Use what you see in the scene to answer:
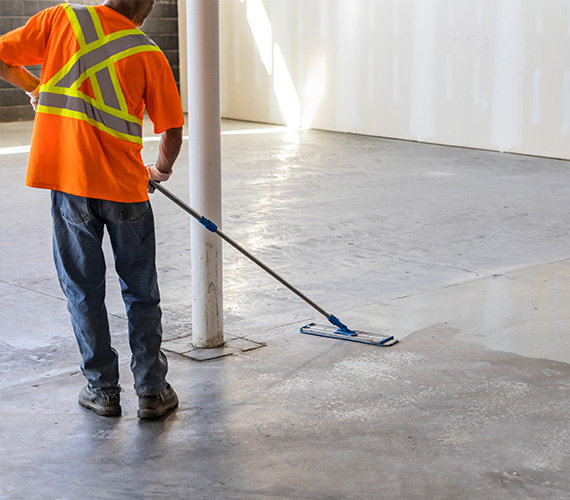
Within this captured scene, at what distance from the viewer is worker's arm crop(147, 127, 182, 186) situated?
3.05 metres

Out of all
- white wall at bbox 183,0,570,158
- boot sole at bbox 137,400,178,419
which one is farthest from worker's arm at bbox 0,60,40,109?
white wall at bbox 183,0,570,158

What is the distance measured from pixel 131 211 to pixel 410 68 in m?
9.00

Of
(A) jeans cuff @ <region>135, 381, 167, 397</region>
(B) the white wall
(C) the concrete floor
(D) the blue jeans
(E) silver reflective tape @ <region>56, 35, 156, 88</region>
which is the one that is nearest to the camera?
(C) the concrete floor

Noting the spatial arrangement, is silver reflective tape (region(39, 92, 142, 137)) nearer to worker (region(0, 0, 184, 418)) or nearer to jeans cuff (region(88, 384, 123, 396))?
worker (region(0, 0, 184, 418))

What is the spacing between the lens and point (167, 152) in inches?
122

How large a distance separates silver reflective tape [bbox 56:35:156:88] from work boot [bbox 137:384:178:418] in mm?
1047

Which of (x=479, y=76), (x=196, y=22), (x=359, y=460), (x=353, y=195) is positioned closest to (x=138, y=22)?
(x=196, y=22)

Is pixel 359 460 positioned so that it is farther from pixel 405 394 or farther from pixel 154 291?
pixel 154 291

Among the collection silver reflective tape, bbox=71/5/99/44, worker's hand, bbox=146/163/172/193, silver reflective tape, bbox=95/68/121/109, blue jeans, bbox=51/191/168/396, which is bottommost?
blue jeans, bbox=51/191/168/396

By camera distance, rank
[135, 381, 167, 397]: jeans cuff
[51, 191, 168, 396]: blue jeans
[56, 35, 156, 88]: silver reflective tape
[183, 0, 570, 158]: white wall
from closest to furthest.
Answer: [56, 35, 156, 88]: silver reflective tape
[51, 191, 168, 396]: blue jeans
[135, 381, 167, 397]: jeans cuff
[183, 0, 570, 158]: white wall

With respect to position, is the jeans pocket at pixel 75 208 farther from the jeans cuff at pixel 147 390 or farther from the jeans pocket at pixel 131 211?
the jeans cuff at pixel 147 390

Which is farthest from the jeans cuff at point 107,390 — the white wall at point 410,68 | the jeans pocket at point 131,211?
the white wall at point 410,68

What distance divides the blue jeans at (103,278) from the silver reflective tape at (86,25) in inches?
19.5

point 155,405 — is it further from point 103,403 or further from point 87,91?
point 87,91
